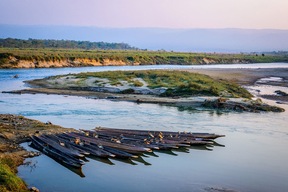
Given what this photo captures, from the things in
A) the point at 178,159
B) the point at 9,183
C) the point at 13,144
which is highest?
the point at 9,183

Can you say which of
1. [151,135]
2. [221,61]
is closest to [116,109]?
[151,135]

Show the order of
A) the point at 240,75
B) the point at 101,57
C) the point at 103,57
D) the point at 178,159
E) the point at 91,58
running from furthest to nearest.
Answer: the point at 103,57 < the point at 101,57 < the point at 91,58 < the point at 240,75 < the point at 178,159

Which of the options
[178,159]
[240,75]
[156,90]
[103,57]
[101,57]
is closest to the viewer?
[178,159]

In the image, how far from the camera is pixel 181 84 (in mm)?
46875

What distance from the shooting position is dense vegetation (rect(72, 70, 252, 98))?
43.4 m

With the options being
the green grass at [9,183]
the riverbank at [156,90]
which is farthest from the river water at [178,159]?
the riverbank at [156,90]

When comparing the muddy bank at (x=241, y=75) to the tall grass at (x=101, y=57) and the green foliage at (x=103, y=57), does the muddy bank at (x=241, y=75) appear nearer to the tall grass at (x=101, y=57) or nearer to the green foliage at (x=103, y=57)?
the green foliage at (x=103, y=57)

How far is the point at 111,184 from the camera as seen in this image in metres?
17.1

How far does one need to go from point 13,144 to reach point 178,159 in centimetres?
849

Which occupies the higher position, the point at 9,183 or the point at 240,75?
the point at 240,75

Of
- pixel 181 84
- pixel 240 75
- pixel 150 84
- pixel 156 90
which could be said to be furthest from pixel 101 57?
pixel 156 90

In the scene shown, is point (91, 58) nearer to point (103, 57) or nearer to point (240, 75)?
point (103, 57)

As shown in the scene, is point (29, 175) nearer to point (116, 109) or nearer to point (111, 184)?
point (111, 184)

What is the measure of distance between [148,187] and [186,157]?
4903 mm
